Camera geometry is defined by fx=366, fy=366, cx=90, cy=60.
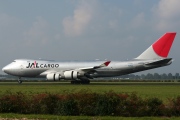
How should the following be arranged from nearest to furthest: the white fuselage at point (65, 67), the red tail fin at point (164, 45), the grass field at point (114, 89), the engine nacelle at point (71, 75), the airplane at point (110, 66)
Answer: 1. the grass field at point (114, 89)
2. the engine nacelle at point (71, 75)
3. the airplane at point (110, 66)
4. the red tail fin at point (164, 45)
5. the white fuselage at point (65, 67)

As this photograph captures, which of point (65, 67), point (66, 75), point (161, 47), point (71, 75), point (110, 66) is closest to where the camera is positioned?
point (71, 75)

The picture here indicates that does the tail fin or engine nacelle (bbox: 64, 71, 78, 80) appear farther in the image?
the tail fin

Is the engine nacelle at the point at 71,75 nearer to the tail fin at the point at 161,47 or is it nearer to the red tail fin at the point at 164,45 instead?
the tail fin at the point at 161,47

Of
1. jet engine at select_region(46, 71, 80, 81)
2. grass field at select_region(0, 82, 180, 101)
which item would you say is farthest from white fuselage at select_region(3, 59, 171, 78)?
grass field at select_region(0, 82, 180, 101)

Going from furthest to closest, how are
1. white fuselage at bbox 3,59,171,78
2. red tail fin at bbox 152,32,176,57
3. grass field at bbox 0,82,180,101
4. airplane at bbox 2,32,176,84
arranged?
white fuselage at bbox 3,59,171,78, red tail fin at bbox 152,32,176,57, airplane at bbox 2,32,176,84, grass field at bbox 0,82,180,101

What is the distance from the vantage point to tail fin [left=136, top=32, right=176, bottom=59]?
5797 cm

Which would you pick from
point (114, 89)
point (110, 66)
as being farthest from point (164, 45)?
point (114, 89)

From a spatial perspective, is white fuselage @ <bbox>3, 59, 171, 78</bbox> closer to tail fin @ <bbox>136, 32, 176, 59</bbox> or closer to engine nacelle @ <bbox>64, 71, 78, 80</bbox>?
tail fin @ <bbox>136, 32, 176, 59</bbox>

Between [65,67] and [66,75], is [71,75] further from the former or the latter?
[65,67]

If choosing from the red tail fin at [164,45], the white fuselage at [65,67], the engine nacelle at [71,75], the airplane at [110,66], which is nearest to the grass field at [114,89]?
the engine nacelle at [71,75]

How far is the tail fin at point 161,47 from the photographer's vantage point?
58.0 meters

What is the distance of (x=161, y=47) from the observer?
5806 centimetres

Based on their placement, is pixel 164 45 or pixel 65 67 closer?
pixel 164 45

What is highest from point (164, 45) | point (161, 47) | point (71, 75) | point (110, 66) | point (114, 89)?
point (164, 45)
